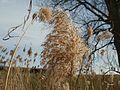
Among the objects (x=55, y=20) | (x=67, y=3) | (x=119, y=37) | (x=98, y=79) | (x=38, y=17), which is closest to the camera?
(x=38, y=17)

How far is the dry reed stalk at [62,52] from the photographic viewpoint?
7.02 ft

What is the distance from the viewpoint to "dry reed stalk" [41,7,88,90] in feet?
7.02

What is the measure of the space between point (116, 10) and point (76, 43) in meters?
10.2

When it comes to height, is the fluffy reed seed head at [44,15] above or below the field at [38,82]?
above

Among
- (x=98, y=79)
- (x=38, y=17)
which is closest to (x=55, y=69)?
(x=38, y=17)

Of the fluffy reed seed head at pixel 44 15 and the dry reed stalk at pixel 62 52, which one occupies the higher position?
the fluffy reed seed head at pixel 44 15

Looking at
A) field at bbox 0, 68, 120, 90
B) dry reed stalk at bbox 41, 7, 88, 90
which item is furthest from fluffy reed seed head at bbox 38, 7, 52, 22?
field at bbox 0, 68, 120, 90

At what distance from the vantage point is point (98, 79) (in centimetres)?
560

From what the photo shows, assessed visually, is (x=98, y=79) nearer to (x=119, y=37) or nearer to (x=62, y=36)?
(x=62, y=36)

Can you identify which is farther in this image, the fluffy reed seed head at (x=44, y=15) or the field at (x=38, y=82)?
the field at (x=38, y=82)

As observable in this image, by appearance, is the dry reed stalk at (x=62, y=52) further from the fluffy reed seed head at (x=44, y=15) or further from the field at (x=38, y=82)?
the field at (x=38, y=82)

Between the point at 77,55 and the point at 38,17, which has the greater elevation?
the point at 38,17

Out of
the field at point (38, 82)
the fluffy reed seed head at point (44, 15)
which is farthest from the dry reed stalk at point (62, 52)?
the field at point (38, 82)

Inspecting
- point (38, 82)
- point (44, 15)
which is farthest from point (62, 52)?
point (38, 82)
